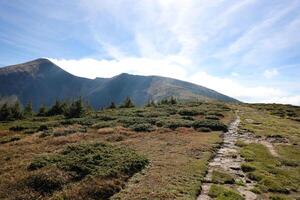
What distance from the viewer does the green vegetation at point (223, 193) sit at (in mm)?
18297

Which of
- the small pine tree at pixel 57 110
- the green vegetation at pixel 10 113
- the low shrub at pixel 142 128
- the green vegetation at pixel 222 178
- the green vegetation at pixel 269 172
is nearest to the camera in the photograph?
the green vegetation at pixel 269 172

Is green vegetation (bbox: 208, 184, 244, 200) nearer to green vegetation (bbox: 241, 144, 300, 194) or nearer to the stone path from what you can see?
the stone path

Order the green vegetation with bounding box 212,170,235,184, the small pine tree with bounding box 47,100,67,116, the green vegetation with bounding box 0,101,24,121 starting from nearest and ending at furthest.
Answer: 1. the green vegetation with bounding box 212,170,235,184
2. the green vegetation with bounding box 0,101,24,121
3. the small pine tree with bounding box 47,100,67,116

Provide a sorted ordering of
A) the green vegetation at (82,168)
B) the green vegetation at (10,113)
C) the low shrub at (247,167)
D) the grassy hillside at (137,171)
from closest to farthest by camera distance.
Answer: the grassy hillside at (137,171), the green vegetation at (82,168), the low shrub at (247,167), the green vegetation at (10,113)

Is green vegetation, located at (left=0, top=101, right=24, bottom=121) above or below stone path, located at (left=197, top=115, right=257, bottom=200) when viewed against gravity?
below

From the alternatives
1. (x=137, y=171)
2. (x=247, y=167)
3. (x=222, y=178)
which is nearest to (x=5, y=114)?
(x=137, y=171)

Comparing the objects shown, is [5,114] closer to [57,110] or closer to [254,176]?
[57,110]

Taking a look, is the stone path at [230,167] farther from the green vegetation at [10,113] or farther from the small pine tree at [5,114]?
the green vegetation at [10,113]

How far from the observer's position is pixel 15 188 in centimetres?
1909

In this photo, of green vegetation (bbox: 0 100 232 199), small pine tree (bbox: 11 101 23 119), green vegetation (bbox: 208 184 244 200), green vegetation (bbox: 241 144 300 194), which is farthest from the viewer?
small pine tree (bbox: 11 101 23 119)

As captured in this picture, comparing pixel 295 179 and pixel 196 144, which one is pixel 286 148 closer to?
pixel 196 144

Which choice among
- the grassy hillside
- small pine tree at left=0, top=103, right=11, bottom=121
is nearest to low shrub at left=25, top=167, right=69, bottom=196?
the grassy hillside

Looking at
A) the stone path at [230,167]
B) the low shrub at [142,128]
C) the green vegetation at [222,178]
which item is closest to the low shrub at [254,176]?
the stone path at [230,167]

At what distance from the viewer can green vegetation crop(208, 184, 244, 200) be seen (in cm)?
1830
